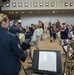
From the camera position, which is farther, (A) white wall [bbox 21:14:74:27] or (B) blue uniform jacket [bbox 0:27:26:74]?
(A) white wall [bbox 21:14:74:27]

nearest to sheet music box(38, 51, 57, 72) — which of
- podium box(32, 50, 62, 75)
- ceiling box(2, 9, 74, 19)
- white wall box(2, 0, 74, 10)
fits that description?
podium box(32, 50, 62, 75)

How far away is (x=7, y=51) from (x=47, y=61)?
0.90 m

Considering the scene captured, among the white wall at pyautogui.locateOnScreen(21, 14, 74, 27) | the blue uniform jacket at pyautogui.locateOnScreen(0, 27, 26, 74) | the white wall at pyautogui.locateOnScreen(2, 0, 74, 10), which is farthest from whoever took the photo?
the white wall at pyautogui.locateOnScreen(21, 14, 74, 27)

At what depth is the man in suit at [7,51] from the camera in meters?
3.29

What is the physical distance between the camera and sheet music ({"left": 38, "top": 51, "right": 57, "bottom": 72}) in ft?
12.4

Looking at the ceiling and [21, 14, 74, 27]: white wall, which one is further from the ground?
the ceiling

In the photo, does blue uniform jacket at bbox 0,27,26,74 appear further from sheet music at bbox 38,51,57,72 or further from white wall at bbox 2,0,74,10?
white wall at bbox 2,0,74,10

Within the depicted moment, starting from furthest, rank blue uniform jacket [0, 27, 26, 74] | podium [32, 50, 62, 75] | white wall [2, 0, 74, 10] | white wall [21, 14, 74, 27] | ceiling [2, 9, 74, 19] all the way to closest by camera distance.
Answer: white wall [21, 14, 74, 27] < ceiling [2, 9, 74, 19] < white wall [2, 0, 74, 10] < podium [32, 50, 62, 75] < blue uniform jacket [0, 27, 26, 74]

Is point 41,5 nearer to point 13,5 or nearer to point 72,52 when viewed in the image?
point 13,5

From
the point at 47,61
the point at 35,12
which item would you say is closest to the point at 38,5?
the point at 35,12

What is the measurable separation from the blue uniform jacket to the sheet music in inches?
24.3

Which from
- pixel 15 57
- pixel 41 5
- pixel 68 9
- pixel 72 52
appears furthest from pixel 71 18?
pixel 15 57

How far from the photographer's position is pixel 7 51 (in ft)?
10.9

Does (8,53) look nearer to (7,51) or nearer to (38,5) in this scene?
(7,51)
